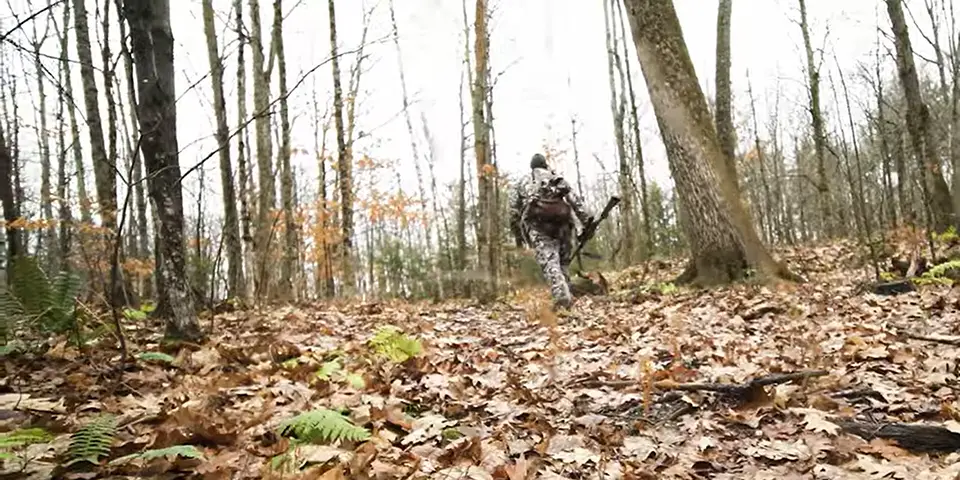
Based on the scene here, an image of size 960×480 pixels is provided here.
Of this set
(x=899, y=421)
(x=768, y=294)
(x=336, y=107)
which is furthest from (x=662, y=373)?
(x=336, y=107)

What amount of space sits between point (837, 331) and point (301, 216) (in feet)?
64.2

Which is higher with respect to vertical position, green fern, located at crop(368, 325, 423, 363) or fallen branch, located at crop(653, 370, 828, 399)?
green fern, located at crop(368, 325, 423, 363)

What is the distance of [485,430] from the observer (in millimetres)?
3035

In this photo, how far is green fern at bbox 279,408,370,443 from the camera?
2571mm

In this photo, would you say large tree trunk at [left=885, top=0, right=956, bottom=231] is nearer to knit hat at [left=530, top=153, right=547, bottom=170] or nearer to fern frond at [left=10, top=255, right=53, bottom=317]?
knit hat at [left=530, top=153, right=547, bottom=170]

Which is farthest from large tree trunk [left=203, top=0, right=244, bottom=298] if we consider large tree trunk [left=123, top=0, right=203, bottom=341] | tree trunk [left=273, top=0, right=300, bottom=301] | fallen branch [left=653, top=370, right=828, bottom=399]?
fallen branch [left=653, top=370, right=828, bottom=399]

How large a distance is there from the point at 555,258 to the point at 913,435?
550 centimetres

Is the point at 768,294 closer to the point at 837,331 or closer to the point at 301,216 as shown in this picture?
the point at 837,331

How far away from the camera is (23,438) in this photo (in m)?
2.10

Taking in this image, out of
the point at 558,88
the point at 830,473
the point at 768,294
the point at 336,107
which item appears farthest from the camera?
the point at 558,88

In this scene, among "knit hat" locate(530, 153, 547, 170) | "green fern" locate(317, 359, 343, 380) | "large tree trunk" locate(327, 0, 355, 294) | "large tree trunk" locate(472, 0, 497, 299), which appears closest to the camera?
"green fern" locate(317, 359, 343, 380)

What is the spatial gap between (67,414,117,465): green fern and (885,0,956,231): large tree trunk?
404 inches

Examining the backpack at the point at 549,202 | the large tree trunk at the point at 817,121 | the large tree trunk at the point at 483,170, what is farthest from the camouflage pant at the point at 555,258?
the large tree trunk at the point at 817,121

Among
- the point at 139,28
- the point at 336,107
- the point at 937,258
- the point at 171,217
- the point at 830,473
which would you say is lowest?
the point at 830,473
